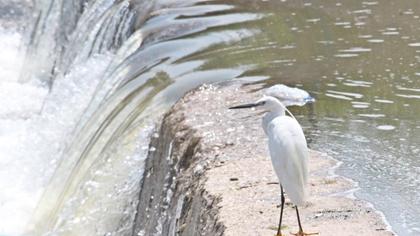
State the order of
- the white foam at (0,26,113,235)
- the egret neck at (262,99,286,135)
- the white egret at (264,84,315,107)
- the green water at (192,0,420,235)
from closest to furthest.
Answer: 1. the egret neck at (262,99,286,135)
2. the green water at (192,0,420,235)
3. the white egret at (264,84,315,107)
4. the white foam at (0,26,113,235)

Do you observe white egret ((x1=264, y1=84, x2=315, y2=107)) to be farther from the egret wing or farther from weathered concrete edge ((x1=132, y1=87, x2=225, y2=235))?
the egret wing

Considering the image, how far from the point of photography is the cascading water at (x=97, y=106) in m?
6.79

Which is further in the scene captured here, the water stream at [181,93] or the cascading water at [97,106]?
the cascading water at [97,106]

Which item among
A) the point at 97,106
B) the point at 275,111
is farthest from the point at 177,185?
the point at 97,106

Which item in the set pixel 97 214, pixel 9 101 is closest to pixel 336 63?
pixel 97 214

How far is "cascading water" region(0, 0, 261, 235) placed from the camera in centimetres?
679

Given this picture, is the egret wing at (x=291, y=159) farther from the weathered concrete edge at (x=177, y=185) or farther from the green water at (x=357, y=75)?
the weathered concrete edge at (x=177, y=185)

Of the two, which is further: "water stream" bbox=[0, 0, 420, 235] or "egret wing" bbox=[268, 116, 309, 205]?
"water stream" bbox=[0, 0, 420, 235]

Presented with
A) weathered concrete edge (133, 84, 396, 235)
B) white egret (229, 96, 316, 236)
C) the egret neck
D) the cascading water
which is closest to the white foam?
the cascading water

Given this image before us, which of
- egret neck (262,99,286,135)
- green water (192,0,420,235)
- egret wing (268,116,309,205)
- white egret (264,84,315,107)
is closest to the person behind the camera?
Result: egret wing (268,116,309,205)

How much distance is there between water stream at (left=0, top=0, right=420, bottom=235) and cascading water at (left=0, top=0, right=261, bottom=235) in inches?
0.5

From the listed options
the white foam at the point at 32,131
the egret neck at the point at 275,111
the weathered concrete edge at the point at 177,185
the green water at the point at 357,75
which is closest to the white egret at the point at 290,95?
the green water at the point at 357,75

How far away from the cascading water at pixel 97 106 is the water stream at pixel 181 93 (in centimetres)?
1

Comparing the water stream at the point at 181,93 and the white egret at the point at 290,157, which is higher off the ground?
the water stream at the point at 181,93
